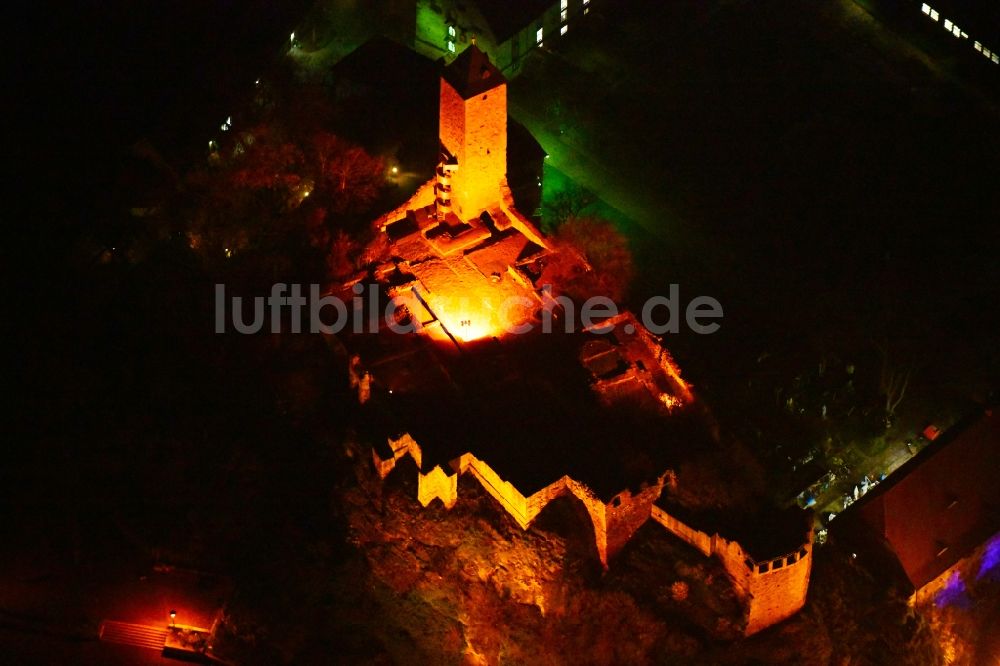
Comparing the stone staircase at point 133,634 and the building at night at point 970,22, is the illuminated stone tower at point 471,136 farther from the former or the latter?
the building at night at point 970,22

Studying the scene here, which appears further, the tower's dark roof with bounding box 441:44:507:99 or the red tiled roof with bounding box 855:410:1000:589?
the tower's dark roof with bounding box 441:44:507:99

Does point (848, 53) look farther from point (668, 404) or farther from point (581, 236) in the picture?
point (668, 404)

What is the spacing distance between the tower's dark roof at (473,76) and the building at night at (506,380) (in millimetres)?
45

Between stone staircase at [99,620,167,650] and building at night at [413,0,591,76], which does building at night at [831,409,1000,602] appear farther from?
building at night at [413,0,591,76]

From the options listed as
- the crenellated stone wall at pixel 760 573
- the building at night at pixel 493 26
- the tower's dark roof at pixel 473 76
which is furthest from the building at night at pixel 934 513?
the building at night at pixel 493 26

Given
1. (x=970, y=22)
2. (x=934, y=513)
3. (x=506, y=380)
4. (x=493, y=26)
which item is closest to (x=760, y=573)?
(x=934, y=513)

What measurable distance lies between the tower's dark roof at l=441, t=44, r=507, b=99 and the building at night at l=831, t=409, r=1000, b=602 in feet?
58.7

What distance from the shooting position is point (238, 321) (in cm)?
4322

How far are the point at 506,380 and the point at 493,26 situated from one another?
21.4 metres

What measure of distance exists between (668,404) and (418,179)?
536 inches

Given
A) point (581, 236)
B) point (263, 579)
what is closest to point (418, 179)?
point (581, 236)

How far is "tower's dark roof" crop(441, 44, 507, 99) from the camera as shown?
42.0 metres

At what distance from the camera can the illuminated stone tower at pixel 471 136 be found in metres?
42.2

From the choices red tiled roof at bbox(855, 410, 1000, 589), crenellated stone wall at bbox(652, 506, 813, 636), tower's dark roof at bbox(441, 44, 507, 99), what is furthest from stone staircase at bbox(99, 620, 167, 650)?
red tiled roof at bbox(855, 410, 1000, 589)
